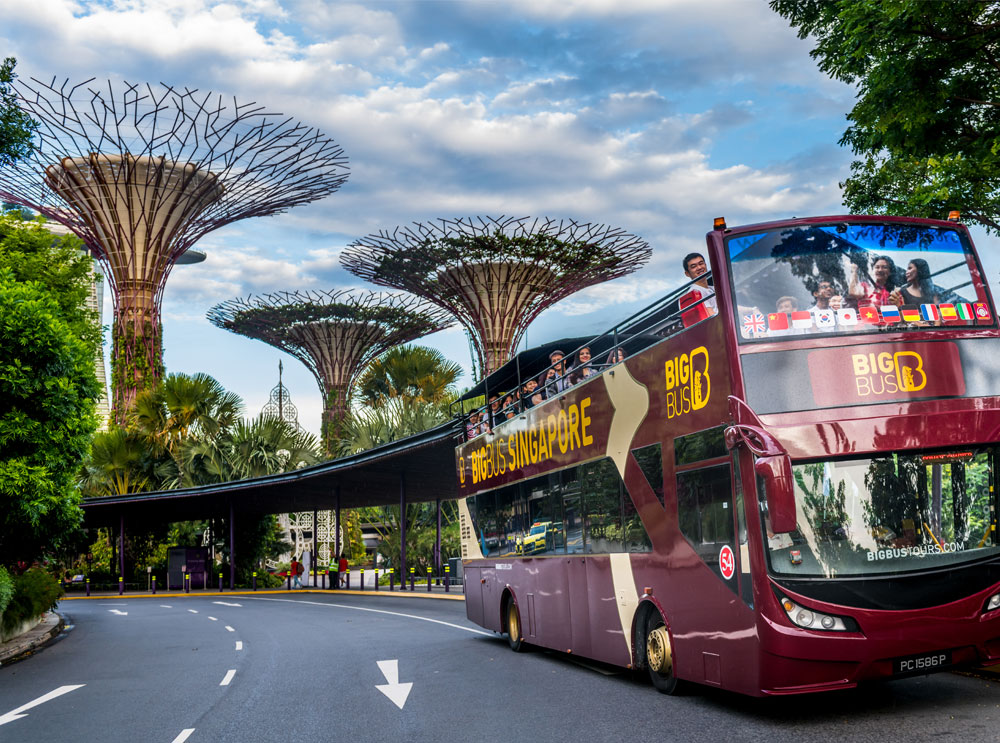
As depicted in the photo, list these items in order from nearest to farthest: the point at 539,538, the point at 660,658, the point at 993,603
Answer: the point at 993,603, the point at 660,658, the point at 539,538

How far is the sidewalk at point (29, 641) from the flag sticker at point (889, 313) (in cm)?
1471

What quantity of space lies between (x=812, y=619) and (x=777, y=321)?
234cm

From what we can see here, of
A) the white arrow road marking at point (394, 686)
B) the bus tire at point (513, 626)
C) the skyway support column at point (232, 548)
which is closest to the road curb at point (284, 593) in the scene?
the skyway support column at point (232, 548)

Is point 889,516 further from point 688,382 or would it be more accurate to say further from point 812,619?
point 688,382

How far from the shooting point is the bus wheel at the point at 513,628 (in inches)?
593

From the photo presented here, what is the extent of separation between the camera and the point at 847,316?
8.16 m

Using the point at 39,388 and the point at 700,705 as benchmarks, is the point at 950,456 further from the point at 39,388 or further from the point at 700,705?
the point at 39,388

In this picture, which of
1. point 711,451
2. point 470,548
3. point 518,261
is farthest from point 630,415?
point 518,261

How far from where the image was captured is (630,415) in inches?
412

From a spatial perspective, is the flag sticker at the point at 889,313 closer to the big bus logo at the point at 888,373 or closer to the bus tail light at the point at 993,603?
the big bus logo at the point at 888,373

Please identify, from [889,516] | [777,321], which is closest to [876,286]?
[777,321]

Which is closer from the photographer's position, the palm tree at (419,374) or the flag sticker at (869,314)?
the flag sticker at (869,314)

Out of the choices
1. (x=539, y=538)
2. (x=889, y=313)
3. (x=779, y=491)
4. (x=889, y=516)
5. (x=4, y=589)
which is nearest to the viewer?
(x=779, y=491)

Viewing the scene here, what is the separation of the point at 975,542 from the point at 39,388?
1395cm
